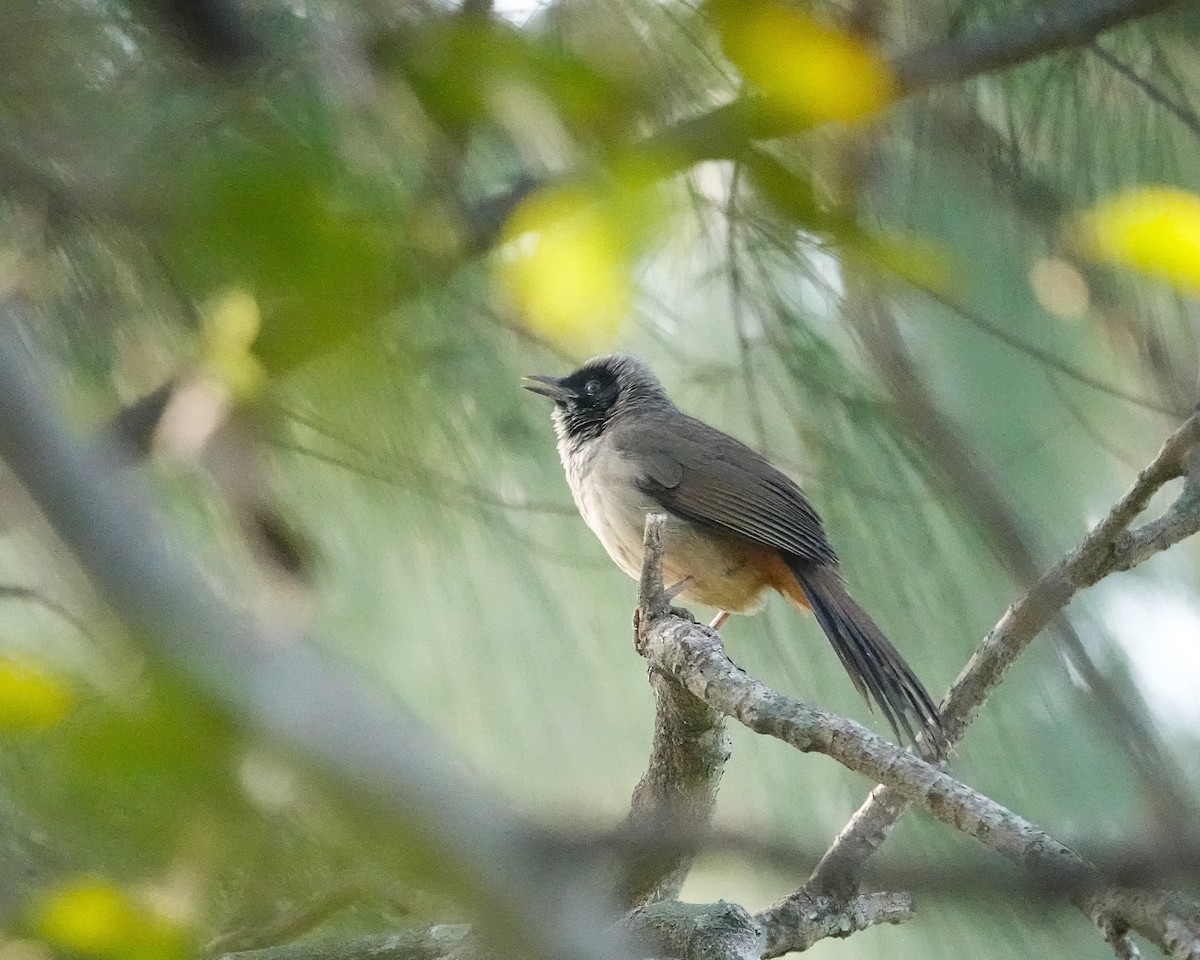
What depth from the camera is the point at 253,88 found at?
4.76 ft

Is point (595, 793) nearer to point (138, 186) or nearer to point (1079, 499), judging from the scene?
point (1079, 499)

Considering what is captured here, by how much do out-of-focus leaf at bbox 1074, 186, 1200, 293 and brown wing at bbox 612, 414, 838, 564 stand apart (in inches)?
78.7

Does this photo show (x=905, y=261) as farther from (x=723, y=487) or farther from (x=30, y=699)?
(x=723, y=487)

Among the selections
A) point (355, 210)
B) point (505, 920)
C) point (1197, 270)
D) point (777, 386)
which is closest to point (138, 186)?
point (355, 210)

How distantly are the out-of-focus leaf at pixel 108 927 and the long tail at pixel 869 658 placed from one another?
1.52 meters

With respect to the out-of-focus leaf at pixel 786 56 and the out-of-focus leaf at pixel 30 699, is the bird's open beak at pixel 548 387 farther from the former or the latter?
the out-of-focus leaf at pixel 30 699

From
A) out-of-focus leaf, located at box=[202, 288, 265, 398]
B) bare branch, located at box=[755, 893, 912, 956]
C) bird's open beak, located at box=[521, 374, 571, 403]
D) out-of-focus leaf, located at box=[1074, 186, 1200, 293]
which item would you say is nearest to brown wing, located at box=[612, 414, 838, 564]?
bird's open beak, located at box=[521, 374, 571, 403]

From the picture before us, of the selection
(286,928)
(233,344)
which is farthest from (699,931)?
(233,344)

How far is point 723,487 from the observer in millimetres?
3387

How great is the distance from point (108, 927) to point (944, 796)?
2.69 ft

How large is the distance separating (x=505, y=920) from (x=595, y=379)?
125 inches

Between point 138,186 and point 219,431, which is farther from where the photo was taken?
point 219,431

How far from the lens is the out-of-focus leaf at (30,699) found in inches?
38.3

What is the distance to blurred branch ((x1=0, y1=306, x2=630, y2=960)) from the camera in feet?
1.90
